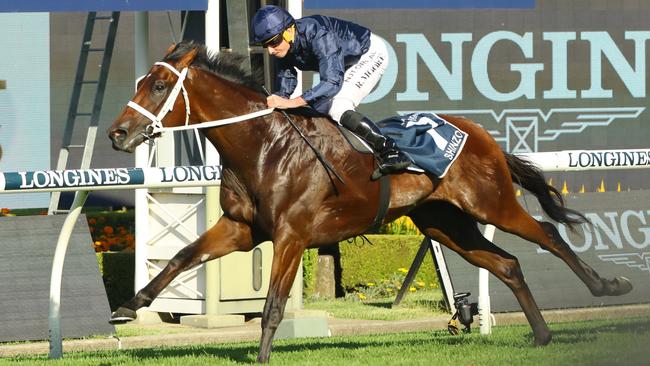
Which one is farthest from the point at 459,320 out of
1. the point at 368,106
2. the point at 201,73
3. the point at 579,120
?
the point at 579,120

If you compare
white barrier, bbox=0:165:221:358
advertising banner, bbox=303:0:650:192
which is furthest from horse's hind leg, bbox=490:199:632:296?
advertising banner, bbox=303:0:650:192

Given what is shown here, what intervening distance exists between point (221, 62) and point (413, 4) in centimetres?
318

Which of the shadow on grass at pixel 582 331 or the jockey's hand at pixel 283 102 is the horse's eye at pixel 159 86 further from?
the shadow on grass at pixel 582 331

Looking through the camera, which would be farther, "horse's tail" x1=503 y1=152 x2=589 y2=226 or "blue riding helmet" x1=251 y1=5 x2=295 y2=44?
"horse's tail" x1=503 y1=152 x2=589 y2=226

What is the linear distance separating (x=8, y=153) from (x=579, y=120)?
5.70 metres

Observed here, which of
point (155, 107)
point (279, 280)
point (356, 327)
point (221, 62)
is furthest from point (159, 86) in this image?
point (356, 327)

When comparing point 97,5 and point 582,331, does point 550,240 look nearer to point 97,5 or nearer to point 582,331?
point 582,331

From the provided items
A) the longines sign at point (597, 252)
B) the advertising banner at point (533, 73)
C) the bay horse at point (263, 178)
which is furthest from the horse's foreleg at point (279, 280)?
the advertising banner at point (533, 73)

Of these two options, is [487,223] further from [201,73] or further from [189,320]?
[189,320]

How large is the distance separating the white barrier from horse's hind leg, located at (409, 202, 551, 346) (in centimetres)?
125

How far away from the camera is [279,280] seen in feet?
22.1

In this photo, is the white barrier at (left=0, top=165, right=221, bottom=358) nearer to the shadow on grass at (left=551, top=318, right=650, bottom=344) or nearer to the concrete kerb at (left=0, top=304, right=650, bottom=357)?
the concrete kerb at (left=0, top=304, right=650, bottom=357)

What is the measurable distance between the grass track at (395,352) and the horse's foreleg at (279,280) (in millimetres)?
197

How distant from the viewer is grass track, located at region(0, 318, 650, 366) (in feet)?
21.9
